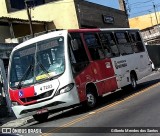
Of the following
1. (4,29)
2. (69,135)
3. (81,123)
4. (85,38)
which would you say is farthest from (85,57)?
(4,29)

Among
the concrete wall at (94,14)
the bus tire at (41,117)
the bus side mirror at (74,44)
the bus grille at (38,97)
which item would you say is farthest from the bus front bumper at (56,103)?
the concrete wall at (94,14)

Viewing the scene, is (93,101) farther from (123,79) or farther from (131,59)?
(131,59)

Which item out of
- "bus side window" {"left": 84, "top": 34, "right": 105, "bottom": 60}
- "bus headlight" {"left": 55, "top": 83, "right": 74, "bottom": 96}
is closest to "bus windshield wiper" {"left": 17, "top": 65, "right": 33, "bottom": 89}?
"bus headlight" {"left": 55, "top": 83, "right": 74, "bottom": 96}

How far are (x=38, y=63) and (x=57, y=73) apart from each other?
80 cm

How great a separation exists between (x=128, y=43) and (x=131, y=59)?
2.49 ft

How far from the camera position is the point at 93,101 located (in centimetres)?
1483

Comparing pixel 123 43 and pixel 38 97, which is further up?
pixel 123 43

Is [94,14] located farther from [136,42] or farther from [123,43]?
[123,43]

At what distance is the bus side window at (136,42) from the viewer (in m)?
19.8

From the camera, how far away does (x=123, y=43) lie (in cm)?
1859

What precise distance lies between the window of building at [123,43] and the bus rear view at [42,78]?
4.52m

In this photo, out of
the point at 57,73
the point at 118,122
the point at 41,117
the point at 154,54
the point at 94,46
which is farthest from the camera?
the point at 154,54

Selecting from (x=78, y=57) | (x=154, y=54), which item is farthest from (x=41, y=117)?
(x=154, y=54)

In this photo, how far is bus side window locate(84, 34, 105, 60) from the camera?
50.8ft
